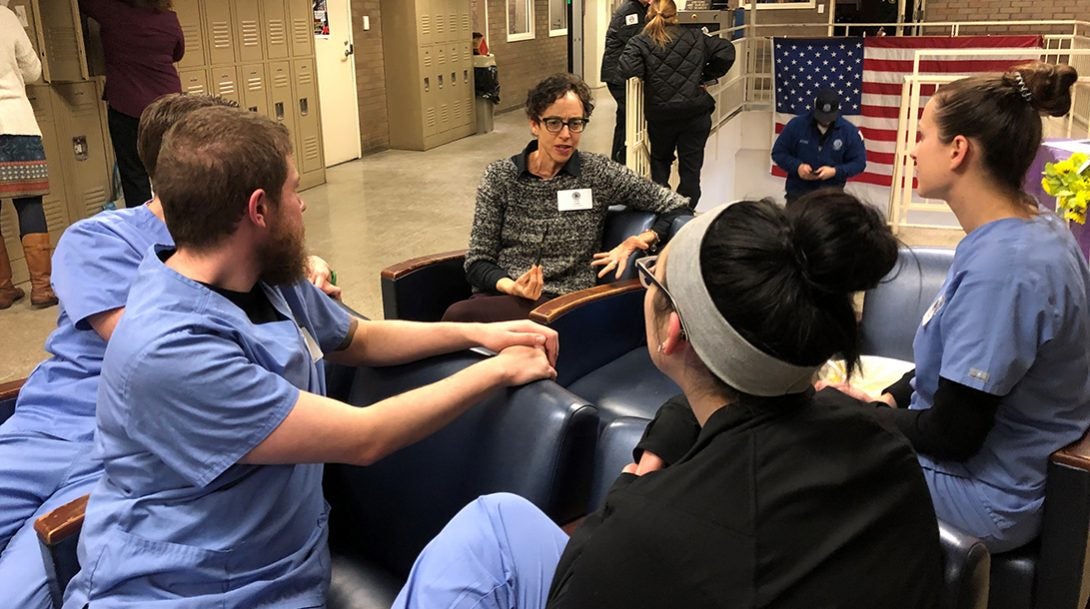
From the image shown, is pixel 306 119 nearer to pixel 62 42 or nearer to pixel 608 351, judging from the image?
pixel 62 42

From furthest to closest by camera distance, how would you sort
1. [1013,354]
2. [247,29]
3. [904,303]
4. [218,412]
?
[247,29], [904,303], [1013,354], [218,412]

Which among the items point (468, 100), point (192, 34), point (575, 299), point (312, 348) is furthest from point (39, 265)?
point (468, 100)

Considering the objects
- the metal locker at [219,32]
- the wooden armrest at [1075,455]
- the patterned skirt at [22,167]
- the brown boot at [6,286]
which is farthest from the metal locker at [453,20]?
the wooden armrest at [1075,455]

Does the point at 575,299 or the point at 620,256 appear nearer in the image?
the point at 575,299

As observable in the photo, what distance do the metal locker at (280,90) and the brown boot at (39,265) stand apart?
8.08 feet

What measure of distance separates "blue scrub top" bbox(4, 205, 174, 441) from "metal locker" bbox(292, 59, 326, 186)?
518 cm

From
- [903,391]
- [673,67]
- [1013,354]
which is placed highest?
[673,67]

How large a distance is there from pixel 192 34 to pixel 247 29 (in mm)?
545

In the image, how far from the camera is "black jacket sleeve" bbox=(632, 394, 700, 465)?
3.90 ft

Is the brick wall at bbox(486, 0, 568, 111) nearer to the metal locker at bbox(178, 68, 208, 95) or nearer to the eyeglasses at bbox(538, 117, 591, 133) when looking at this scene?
the metal locker at bbox(178, 68, 208, 95)

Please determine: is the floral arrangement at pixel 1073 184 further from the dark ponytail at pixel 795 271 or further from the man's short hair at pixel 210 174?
the man's short hair at pixel 210 174

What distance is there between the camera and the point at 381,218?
5.95m

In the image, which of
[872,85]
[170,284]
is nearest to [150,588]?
[170,284]

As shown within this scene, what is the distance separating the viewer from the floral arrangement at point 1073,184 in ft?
7.65
